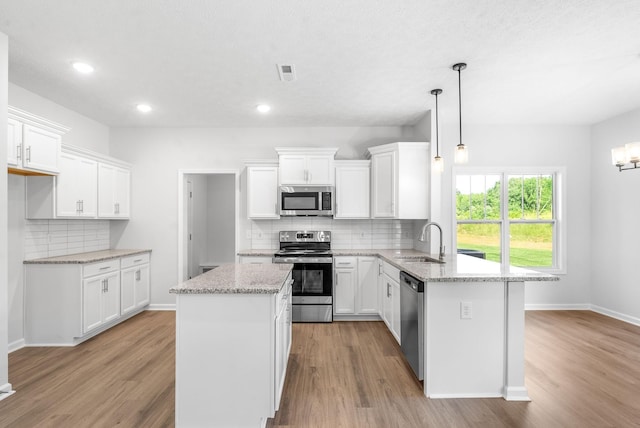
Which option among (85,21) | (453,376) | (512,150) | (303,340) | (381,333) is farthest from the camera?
(512,150)

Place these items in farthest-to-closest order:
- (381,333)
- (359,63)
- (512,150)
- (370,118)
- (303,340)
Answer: (512,150)
(370,118)
(381,333)
(303,340)
(359,63)

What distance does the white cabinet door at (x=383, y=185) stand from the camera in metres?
4.22

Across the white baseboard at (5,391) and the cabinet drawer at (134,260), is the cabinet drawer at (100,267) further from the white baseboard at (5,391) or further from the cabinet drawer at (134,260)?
the white baseboard at (5,391)

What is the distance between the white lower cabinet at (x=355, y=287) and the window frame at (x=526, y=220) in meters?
1.47

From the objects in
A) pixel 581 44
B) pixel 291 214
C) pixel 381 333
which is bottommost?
pixel 381 333

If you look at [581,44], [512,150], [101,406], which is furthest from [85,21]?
[512,150]

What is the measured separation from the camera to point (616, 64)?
2.83 meters

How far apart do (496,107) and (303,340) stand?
3.70m

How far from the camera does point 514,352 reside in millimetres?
2369

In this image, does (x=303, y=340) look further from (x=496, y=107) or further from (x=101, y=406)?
(x=496, y=107)

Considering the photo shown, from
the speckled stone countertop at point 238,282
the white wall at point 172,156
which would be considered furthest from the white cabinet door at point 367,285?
the speckled stone countertop at point 238,282

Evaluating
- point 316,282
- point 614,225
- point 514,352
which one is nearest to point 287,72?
point 316,282

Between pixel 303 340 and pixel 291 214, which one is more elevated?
pixel 291 214

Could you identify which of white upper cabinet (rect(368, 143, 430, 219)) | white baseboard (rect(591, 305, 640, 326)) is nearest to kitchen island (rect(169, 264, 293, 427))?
white upper cabinet (rect(368, 143, 430, 219))
